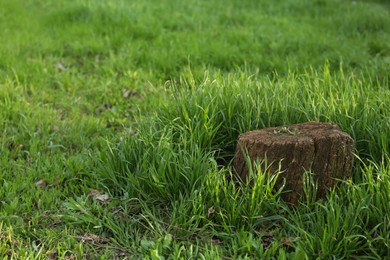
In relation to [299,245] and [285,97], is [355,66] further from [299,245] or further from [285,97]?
[299,245]

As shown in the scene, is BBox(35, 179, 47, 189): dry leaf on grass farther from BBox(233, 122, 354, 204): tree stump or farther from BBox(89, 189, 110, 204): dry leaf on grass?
BBox(233, 122, 354, 204): tree stump

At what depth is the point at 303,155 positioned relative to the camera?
3996 mm

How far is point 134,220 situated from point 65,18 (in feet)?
20.6

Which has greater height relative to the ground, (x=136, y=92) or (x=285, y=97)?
(x=285, y=97)

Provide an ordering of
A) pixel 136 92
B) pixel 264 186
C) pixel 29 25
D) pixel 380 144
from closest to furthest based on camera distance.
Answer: pixel 264 186
pixel 380 144
pixel 136 92
pixel 29 25

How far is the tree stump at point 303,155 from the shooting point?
157 inches

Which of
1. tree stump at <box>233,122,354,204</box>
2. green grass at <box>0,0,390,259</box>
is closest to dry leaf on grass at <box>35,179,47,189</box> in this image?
green grass at <box>0,0,390,259</box>

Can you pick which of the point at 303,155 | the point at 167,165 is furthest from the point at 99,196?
the point at 303,155

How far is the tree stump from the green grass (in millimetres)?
90

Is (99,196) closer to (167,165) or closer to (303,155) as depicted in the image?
(167,165)

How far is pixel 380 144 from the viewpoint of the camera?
4.41 meters

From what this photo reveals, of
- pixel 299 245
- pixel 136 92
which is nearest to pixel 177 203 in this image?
pixel 299 245

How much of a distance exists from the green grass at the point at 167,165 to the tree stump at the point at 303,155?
90mm

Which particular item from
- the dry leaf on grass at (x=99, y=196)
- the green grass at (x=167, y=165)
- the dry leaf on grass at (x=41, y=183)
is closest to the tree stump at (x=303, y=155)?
the green grass at (x=167, y=165)
